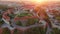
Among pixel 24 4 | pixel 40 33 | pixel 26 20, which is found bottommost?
pixel 40 33

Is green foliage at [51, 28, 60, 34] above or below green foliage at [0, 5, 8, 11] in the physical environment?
below

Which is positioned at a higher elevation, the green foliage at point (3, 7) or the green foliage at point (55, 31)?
the green foliage at point (3, 7)

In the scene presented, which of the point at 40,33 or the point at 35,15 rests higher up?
the point at 35,15

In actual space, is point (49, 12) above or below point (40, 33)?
above

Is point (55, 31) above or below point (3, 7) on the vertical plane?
below

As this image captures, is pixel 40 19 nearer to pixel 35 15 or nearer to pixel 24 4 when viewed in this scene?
pixel 35 15

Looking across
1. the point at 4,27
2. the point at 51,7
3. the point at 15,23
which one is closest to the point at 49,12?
the point at 51,7

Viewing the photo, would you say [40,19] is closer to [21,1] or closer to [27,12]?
[27,12]

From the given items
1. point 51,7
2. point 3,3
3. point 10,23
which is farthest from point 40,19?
point 3,3

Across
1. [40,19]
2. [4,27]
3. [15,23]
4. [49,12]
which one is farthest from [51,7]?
[4,27]
